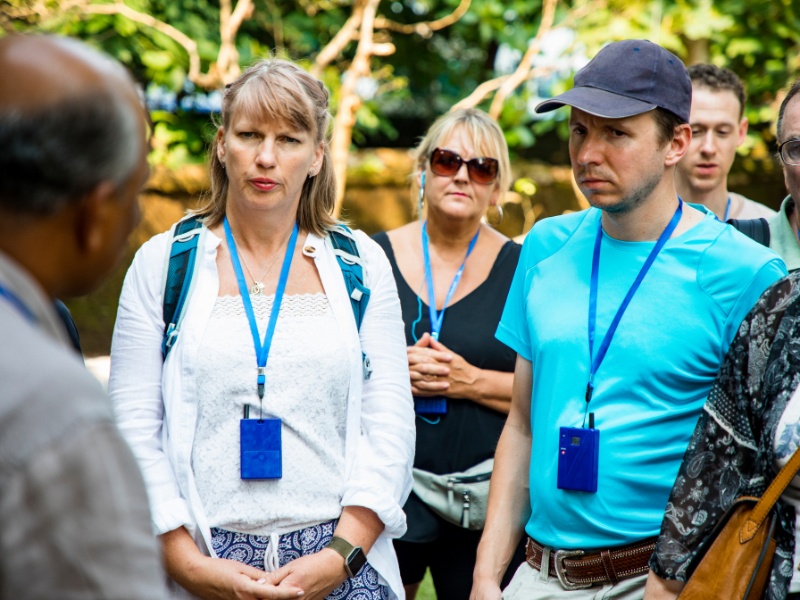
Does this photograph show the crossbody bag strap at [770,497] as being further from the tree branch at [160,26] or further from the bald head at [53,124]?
the tree branch at [160,26]

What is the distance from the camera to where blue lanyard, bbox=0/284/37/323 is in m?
1.14

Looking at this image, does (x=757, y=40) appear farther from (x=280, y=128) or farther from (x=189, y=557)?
(x=189, y=557)

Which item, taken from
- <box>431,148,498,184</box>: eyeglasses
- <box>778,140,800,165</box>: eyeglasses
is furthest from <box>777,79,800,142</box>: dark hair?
<box>431,148,498,184</box>: eyeglasses

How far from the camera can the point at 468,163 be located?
3982 millimetres

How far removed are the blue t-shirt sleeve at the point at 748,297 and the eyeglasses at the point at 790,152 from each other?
1.55ft

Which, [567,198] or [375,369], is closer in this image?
[375,369]

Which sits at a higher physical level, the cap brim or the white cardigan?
the cap brim

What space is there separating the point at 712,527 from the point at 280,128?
1607mm

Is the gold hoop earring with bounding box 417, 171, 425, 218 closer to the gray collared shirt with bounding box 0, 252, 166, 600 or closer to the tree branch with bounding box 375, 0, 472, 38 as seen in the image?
the gray collared shirt with bounding box 0, 252, 166, 600

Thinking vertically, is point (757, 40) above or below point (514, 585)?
above

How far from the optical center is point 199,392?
2.59m

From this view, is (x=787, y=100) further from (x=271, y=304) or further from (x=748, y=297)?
(x=271, y=304)

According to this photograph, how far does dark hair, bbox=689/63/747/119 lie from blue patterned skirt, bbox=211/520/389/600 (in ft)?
9.22

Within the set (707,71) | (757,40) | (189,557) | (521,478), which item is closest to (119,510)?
(189,557)
